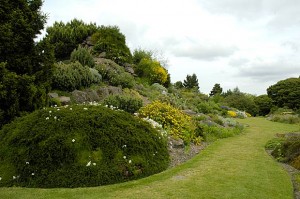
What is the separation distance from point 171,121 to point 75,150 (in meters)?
4.47

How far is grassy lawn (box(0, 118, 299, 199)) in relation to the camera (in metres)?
5.55

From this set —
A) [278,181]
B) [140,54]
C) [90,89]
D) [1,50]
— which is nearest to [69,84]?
[90,89]

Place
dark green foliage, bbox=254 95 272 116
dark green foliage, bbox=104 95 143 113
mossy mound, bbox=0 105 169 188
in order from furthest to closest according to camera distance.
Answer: dark green foliage, bbox=254 95 272 116 → dark green foliage, bbox=104 95 143 113 → mossy mound, bbox=0 105 169 188

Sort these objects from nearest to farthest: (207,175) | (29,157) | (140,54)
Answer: (29,157) < (207,175) < (140,54)

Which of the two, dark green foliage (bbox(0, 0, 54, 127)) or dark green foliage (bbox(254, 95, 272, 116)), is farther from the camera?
dark green foliage (bbox(254, 95, 272, 116))

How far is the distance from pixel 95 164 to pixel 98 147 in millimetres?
471

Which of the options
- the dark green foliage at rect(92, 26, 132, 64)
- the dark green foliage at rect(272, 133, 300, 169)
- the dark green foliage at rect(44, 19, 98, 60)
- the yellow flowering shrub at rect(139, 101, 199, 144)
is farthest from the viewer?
the dark green foliage at rect(92, 26, 132, 64)

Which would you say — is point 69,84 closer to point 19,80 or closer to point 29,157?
point 19,80

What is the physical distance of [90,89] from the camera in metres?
12.9

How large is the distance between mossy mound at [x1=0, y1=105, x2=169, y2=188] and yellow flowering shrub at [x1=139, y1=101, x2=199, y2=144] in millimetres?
2324

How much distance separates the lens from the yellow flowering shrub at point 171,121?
9.87m

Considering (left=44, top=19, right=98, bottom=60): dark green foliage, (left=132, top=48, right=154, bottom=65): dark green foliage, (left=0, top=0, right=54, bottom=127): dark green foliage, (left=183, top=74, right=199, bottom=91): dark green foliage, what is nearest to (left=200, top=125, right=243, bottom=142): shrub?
(left=0, top=0, right=54, bottom=127): dark green foliage

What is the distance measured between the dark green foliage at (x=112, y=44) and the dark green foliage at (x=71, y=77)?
5.52 m

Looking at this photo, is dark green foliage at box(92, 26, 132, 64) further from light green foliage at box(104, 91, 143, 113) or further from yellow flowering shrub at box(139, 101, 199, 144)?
yellow flowering shrub at box(139, 101, 199, 144)
